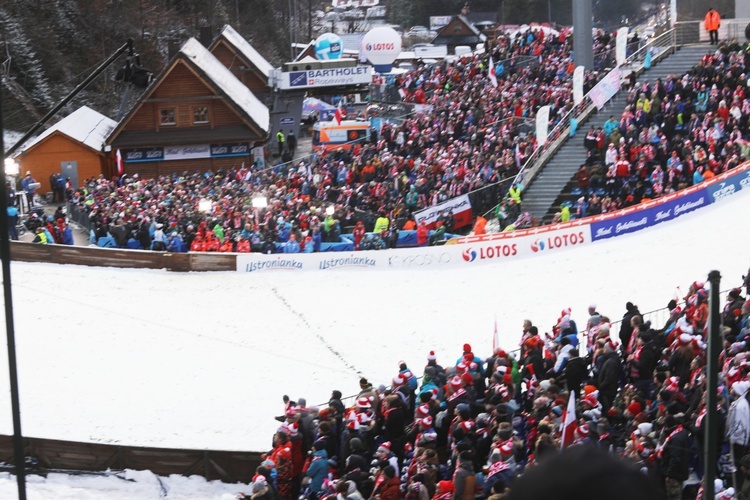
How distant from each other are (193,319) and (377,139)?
17.1 metres

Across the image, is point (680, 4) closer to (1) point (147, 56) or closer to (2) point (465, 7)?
(1) point (147, 56)

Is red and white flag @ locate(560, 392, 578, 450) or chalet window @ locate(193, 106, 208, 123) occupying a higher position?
chalet window @ locate(193, 106, 208, 123)

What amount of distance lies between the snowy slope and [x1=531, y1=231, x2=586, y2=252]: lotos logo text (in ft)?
1.15

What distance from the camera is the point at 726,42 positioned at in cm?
3266

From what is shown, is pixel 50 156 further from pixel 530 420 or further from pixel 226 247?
pixel 530 420

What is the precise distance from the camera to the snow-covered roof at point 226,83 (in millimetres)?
42781

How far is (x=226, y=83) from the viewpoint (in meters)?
44.9

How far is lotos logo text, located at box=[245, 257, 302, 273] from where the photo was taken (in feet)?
86.1

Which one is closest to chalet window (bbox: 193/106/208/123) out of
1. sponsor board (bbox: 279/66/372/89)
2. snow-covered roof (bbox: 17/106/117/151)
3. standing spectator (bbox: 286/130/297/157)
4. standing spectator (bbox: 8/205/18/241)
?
snow-covered roof (bbox: 17/106/117/151)

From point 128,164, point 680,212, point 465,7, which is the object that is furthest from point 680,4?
point 465,7

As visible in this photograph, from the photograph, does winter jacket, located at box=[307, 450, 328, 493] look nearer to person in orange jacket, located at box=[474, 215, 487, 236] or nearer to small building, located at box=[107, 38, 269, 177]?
person in orange jacket, located at box=[474, 215, 487, 236]

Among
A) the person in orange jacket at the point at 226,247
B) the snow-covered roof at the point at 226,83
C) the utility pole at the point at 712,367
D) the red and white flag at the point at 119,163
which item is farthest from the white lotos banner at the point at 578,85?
the utility pole at the point at 712,367

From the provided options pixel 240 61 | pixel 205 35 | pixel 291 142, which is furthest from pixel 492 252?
pixel 205 35

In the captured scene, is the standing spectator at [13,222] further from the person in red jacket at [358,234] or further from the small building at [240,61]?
the small building at [240,61]
